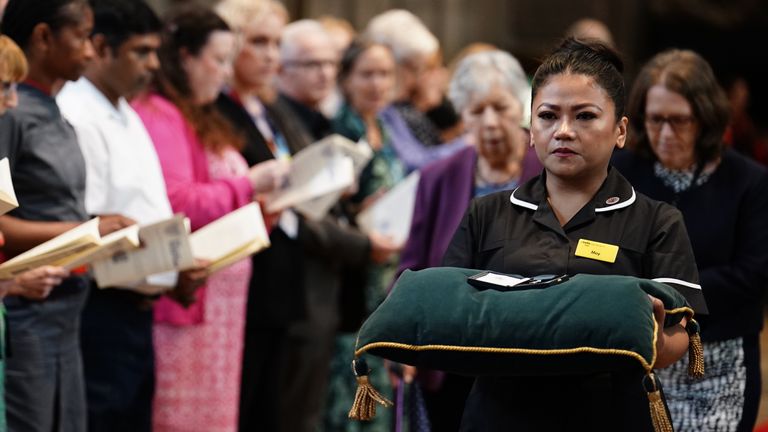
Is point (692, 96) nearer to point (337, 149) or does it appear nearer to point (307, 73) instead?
point (337, 149)

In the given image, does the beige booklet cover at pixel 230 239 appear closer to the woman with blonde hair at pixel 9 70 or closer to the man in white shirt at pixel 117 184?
the man in white shirt at pixel 117 184

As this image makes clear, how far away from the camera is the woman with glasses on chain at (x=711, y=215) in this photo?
432 cm

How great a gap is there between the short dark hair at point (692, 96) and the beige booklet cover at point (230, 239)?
53.1 inches

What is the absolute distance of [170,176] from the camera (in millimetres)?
5309

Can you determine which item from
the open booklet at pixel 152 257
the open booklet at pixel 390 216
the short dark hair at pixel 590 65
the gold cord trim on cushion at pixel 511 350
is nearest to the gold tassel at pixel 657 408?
the gold cord trim on cushion at pixel 511 350

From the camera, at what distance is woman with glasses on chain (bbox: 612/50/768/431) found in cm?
432

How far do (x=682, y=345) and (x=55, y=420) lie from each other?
2126mm

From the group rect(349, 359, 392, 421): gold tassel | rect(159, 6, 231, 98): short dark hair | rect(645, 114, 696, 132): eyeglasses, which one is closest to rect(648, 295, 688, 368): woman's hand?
rect(349, 359, 392, 421): gold tassel

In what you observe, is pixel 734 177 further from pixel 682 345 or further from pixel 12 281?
pixel 12 281

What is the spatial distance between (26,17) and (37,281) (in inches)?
35.8

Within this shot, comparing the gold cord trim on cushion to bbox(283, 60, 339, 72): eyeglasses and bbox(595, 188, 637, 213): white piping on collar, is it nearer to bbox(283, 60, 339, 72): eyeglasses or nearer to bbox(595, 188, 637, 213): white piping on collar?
bbox(595, 188, 637, 213): white piping on collar

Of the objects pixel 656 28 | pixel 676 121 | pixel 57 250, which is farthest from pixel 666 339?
pixel 656 28

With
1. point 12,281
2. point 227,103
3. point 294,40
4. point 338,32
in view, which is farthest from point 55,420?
point 338,32

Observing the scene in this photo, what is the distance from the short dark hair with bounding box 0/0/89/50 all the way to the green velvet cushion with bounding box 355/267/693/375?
1.86 m
